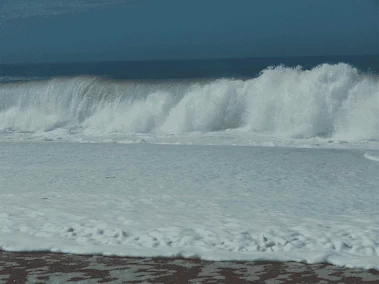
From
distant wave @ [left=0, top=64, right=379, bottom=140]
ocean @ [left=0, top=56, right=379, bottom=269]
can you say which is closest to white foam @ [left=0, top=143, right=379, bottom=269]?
ocean @ [left=0, top=56, right=379, bottom=269]

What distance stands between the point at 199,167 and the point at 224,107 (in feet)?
23.9

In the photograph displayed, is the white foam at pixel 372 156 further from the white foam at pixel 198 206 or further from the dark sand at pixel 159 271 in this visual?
the dark sand at pixel 159 271

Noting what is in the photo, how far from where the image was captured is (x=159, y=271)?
13.7ft

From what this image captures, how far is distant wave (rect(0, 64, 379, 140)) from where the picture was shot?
14.3 m

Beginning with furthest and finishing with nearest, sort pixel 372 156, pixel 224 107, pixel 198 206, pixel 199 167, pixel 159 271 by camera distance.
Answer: pixel 224 107 → pixel 372 156 → pixel 199 167 → pixel 198 206 → pixel 159 271

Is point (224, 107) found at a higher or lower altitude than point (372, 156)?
higher

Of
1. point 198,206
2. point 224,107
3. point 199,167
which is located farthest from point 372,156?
point 224,107

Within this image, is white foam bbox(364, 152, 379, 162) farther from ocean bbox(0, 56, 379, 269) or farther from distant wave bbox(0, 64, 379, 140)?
distant wave bbox(0, 64, 379, 140)

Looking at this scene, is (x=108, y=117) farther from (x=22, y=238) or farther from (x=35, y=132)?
(x=22, y=238)

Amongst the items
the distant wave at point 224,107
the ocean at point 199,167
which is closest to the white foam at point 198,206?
the ocean at point 199,167

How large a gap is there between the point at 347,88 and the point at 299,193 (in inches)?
343

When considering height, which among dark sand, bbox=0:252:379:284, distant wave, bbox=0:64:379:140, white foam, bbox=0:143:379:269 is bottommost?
dark sand, bbox=0:252:379:284

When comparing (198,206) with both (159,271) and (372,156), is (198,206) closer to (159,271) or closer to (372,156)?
(159,271)

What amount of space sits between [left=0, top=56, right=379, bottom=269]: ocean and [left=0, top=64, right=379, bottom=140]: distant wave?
0.03m
